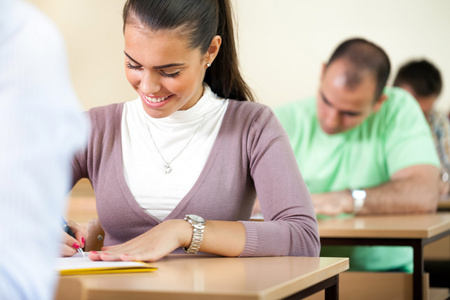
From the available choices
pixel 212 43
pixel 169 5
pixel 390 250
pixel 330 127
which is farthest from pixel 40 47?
pixel 330 127

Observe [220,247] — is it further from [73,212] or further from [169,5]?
[73,212]

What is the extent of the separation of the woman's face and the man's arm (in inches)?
58.1

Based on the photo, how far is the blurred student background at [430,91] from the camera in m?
5.67

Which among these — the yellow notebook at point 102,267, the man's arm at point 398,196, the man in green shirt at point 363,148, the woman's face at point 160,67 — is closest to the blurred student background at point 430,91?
the man in green shirt at point 363,148

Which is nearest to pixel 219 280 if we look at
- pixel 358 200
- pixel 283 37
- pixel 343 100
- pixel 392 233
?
pixel 392 233

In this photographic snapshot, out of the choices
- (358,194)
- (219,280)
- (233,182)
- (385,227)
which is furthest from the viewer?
(358,194)

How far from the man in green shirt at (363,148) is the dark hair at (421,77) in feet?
3.68

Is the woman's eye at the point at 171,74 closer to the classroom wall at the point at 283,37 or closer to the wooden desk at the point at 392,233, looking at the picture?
the wooden desk at the point at 392,233

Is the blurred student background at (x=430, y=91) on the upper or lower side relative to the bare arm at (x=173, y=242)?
upper

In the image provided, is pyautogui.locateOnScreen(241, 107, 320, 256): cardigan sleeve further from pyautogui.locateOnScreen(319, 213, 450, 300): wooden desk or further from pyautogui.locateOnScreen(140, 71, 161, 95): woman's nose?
pyautogui.locateOnScreen(319, 213, 450, 300): wooden desk

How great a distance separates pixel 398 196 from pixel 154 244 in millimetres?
2190

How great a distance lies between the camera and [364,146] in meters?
3.84

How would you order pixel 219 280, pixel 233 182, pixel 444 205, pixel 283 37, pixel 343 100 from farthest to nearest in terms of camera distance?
pixel 283 37 < pixel 343 100 < pixel 444 205 < pixel 233 182 < pixel 219 280

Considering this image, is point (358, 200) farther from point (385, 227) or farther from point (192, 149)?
point (192, 149)
